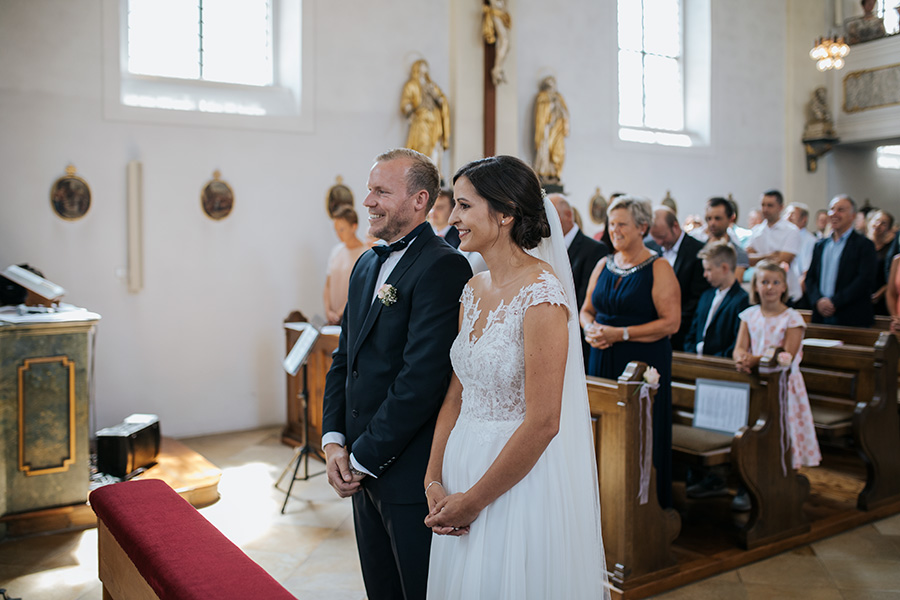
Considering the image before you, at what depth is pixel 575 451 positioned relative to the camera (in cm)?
214

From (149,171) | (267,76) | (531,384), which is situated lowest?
(531,384)

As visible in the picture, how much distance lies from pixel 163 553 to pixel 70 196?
4993mm

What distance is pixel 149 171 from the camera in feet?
21.7

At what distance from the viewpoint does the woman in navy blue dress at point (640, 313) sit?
3.80m

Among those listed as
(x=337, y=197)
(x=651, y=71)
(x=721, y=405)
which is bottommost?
(x=721, y=405)

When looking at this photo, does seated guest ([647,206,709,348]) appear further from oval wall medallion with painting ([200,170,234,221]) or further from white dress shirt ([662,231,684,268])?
oval wall medallion with painting ([200,170,234,221])

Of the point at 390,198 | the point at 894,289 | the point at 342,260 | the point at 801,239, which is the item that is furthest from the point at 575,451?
the point at 801,239

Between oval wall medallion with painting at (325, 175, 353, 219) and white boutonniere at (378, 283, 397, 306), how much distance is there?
5.36 meters

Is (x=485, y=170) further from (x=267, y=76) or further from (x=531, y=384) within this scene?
(x=267, y=76)

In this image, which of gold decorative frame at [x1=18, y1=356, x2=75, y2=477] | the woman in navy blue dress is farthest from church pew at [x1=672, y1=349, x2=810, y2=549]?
gold decorative frame at [x1=18, y1=356, x2=75, y2=477]

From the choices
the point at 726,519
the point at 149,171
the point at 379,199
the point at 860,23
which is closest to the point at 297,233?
the point at 149,171

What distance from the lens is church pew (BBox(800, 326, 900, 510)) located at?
15.3ft

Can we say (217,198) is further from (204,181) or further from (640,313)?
(640,313)

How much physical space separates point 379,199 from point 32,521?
128 inches
